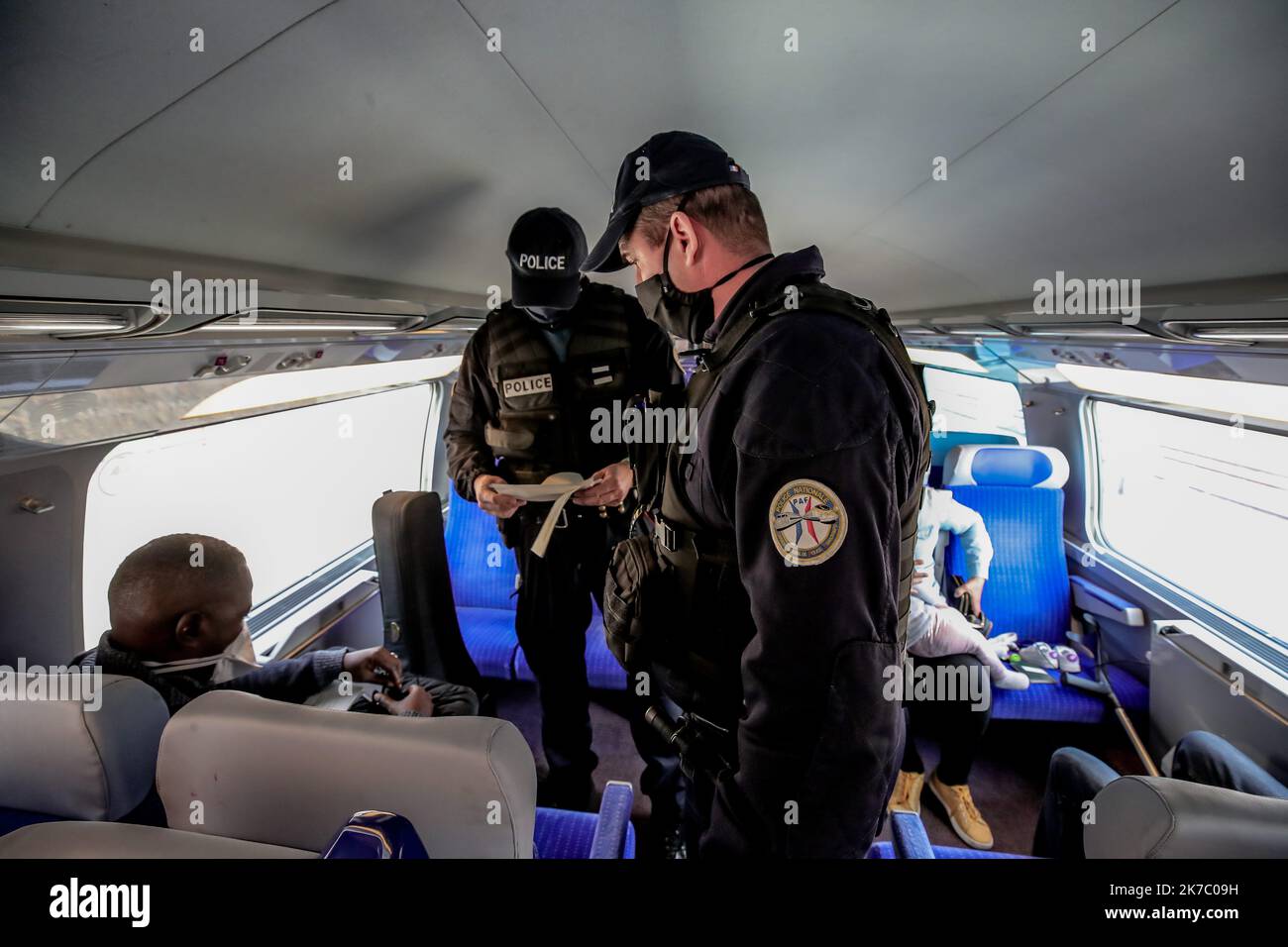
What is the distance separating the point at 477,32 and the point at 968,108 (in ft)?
3.23

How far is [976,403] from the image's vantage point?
6.07 m

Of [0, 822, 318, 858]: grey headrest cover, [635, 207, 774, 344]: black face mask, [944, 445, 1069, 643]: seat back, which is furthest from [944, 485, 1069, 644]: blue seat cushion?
[0, 822, 318, 858]: grey headrest cover

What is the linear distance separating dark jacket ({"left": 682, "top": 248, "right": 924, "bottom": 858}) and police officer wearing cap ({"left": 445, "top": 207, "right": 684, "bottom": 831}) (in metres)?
1.32

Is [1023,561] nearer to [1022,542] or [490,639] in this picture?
[1022,542]

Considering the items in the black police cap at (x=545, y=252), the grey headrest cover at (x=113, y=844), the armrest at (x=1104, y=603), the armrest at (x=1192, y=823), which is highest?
the black police cap at (x=545, y=252)

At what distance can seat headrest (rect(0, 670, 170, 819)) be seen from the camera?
47.4 inches

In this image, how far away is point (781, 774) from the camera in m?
1.07

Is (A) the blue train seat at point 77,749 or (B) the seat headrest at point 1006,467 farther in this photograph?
(B) the seat headrest at point 1006,467

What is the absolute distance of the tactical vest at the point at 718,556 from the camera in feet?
3.98

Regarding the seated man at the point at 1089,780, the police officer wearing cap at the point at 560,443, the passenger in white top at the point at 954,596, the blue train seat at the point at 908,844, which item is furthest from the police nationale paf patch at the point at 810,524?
the passenger in white top at the point at 954,596

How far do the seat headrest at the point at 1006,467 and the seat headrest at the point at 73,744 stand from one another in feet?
14.6

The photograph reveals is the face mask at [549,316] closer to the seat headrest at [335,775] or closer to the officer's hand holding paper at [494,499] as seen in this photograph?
the officer's hand holding paper at [494,499]

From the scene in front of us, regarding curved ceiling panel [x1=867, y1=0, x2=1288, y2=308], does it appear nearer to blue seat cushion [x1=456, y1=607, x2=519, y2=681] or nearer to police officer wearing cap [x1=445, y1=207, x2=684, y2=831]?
police officer wearing cap [x1=445, y1=207, x2=684, y2=831]

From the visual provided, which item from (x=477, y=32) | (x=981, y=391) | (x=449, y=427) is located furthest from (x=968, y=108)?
(x=981, y=391)
